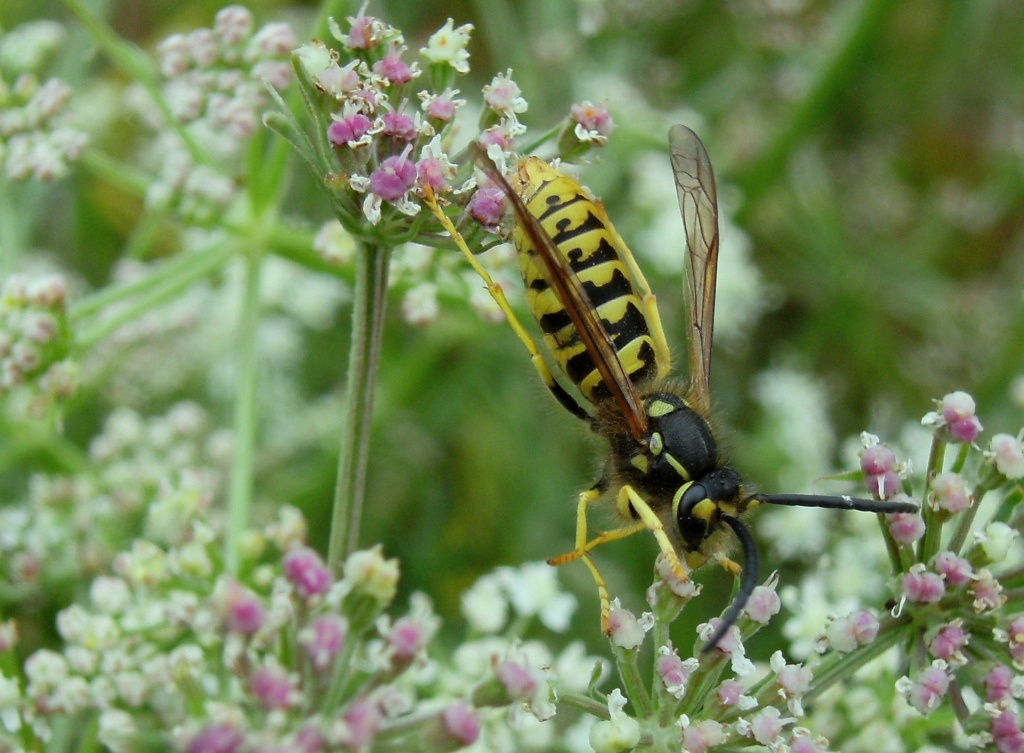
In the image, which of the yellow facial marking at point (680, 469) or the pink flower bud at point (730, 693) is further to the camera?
the yellow facial marking at point (680, 469)

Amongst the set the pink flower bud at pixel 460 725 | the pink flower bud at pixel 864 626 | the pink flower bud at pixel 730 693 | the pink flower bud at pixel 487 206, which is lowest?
the pink flower bud at pixel 730 693

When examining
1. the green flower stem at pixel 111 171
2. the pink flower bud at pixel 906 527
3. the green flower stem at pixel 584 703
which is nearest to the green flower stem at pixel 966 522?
the pink flower bud at pixel 906 527

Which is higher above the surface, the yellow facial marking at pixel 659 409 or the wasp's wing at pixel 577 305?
the wasp's wing at pixel 577 305

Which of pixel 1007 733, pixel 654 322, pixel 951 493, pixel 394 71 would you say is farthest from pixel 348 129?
pixel 1007 733

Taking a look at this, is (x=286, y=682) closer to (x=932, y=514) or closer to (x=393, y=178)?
(x=393, y=178)

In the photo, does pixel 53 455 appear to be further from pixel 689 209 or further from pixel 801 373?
pixel 801 373

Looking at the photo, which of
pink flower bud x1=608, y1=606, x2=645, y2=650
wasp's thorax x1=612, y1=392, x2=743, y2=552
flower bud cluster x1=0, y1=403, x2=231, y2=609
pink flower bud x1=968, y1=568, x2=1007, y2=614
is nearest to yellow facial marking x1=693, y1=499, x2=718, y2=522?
wasp's thorax x1=612, y1=392, x2=743, y2=552

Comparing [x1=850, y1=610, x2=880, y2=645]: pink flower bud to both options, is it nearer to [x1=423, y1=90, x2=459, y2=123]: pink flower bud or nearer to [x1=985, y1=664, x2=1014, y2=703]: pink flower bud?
[x1=985, y1=664, x2=1014, y2=703]: pink flower bud

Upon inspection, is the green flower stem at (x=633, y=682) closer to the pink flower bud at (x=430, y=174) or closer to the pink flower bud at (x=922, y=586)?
the pink flower bud at (x=922, y=586)
